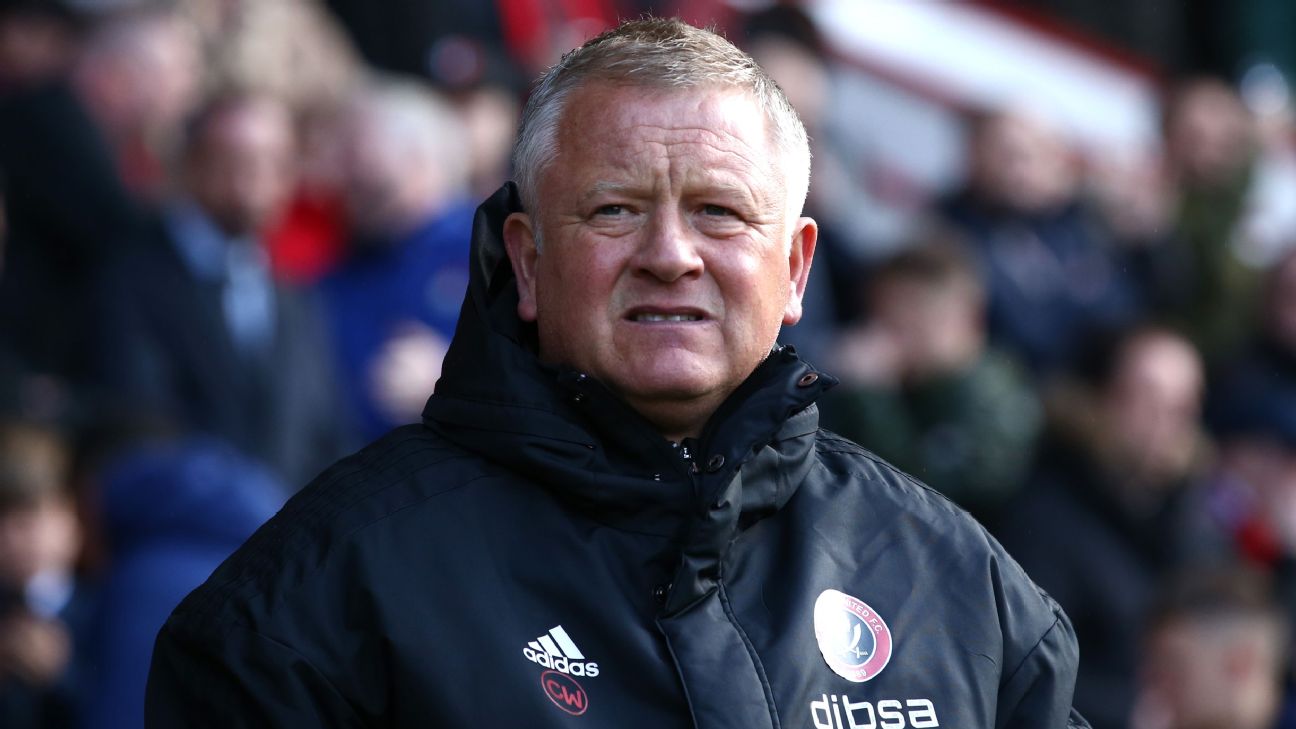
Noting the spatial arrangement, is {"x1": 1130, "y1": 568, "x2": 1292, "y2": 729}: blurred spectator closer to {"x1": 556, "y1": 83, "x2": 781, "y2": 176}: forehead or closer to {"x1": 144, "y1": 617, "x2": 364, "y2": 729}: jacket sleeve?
{"x1": 556, "y1": 83, "x2": 781, "y2": 176}: forehead

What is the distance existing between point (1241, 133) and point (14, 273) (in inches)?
222

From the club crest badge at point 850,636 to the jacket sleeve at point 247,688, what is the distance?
0.62 meters

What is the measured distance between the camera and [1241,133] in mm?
9141

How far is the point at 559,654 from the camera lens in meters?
2.46

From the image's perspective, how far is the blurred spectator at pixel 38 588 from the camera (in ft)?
15.7

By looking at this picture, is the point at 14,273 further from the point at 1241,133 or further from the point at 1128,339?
the point at 1241,133

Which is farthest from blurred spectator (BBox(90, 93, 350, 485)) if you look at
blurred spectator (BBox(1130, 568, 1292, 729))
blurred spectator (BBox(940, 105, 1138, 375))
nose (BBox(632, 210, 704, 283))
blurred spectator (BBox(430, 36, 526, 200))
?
nose (BBox(632, 210, 704, 283))

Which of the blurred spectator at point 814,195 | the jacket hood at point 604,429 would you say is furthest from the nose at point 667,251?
the blurred spectator at point 814,195

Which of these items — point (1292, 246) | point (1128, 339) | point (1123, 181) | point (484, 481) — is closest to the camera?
point (484, 481)

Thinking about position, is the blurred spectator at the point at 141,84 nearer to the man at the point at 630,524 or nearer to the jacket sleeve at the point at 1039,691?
the man at the point at 630,524

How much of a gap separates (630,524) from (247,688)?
0.54 metres

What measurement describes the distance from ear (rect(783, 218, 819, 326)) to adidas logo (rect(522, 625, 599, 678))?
2.09 feet

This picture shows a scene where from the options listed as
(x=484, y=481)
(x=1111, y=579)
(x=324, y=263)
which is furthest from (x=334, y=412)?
(x=484, y=481)

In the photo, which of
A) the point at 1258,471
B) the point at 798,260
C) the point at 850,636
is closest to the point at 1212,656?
the point at 1258,471
